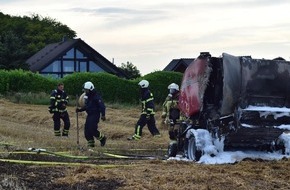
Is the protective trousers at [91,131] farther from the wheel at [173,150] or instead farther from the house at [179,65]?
the house at [179,65]

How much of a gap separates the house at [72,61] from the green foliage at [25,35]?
237cm

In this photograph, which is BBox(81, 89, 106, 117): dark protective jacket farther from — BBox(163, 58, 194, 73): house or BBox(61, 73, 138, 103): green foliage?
Result: BBox(163, 58, 194, 73): house

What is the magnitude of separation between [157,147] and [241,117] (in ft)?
16.8

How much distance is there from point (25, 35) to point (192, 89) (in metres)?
68.0

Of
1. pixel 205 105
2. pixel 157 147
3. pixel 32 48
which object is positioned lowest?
pixel 157 147

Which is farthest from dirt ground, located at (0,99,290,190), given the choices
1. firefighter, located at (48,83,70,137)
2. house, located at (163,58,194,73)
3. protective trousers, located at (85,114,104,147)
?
house, located at (163,58,194,73)

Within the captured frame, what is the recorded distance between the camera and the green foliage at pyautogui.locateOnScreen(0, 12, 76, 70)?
59.4 m

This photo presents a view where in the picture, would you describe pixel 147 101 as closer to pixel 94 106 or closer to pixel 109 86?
pixel 94 106

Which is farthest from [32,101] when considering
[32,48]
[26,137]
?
[32,48]

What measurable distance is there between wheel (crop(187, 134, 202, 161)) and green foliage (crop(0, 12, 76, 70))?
4730cm

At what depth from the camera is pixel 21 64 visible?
5762 cm

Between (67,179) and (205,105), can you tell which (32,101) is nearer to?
(205,105)

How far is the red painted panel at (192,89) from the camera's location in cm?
1280

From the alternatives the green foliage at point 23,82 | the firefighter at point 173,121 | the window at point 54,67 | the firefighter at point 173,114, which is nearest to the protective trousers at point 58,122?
the firefighter at point 173,114
